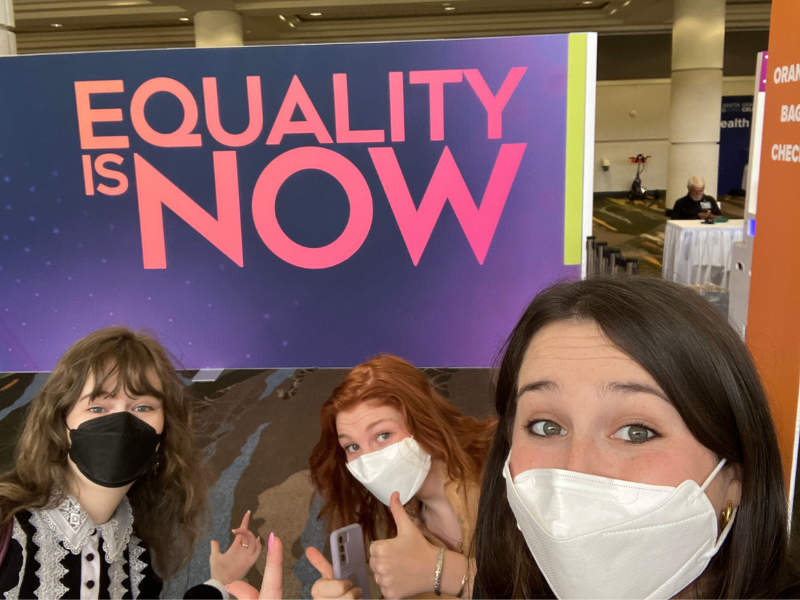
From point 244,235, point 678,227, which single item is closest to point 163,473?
point 244,235

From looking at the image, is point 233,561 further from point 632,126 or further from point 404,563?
point 632,126

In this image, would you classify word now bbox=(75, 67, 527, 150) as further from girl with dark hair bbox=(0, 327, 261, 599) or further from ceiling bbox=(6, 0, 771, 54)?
ceiling bbox=(6, 0, 771, 54)

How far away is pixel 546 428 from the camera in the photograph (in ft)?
3.54

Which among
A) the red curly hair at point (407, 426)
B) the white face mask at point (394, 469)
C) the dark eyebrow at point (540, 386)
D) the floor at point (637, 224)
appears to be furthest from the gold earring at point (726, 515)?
the floor at point (637, 224)

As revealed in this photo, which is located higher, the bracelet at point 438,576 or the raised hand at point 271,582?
the raised hand at point 271,582

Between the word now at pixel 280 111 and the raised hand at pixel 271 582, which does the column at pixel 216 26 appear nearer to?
the word now at pixel 280 111

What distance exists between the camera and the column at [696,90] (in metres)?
12.4

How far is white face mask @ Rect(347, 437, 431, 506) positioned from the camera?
76.0 inches

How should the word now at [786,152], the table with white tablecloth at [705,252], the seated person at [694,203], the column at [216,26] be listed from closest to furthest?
the word now at [786,152]
the table with white tablecloth at [705,252]
the seated person at [694,203]
the column at [216,26]

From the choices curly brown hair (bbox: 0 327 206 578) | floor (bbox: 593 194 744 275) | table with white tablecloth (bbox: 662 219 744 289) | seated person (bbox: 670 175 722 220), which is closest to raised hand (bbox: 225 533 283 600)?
curly brown hair (bbox: 0 327 206 578)

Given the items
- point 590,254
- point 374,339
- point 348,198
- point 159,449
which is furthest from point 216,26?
point 159,449

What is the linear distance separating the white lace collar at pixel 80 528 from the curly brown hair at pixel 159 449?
0.03 meters

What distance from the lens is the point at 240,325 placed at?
3.93 meters

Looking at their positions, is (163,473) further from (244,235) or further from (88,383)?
(244,235)
